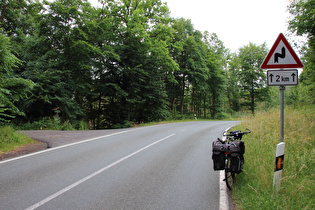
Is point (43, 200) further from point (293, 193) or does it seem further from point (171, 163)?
point (293, 193)

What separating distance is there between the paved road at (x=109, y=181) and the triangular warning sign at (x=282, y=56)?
9.07 ft

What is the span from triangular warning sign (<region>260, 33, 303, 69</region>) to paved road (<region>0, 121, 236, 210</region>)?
276 cm

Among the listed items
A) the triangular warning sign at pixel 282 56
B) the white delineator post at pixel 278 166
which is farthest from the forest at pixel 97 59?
the white delineator post at pixel 278 166

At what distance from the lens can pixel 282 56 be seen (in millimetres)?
3900

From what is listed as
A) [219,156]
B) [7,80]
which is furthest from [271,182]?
[7,80]

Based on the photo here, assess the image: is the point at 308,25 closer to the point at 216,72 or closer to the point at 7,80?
the point at 7,80

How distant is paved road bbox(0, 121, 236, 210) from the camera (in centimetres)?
345

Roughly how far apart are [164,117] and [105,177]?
20.6m

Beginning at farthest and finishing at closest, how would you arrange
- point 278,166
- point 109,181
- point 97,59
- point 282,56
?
point 97,59, point 109,181, point 282,56, point 278,166

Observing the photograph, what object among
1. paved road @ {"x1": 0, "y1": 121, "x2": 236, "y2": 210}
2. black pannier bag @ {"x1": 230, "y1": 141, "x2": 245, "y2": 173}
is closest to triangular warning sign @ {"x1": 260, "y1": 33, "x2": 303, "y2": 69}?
black pannier bag @ {"x1": 230, "y1": 141, "x2": 245, "y2": 173}

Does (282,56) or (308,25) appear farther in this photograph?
(308,25)

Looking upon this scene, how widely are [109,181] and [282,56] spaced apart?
4429 millimetres

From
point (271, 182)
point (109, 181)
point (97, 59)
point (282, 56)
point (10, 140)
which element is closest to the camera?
point (271, 182)

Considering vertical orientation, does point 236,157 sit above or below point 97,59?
below
